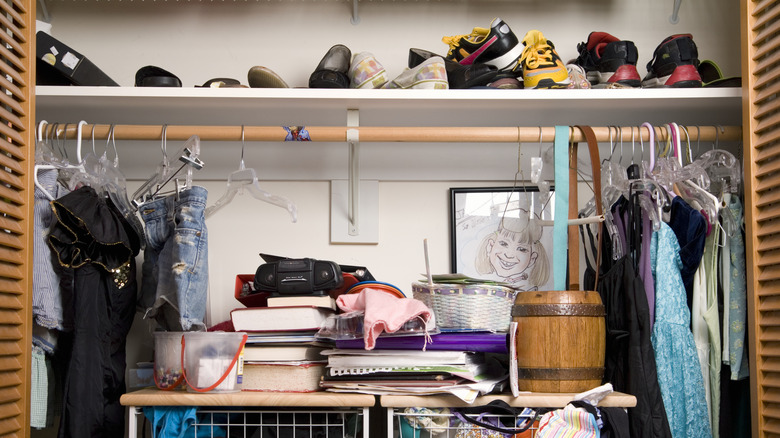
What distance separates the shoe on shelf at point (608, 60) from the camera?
2021mm

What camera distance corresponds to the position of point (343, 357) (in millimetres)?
1656

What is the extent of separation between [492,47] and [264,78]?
0.62 m

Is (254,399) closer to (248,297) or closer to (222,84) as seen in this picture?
(248,297)

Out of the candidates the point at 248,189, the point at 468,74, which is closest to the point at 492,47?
the point at 468,74

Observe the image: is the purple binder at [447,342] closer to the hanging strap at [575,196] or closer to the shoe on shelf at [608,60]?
the hanging strap at [575,196]

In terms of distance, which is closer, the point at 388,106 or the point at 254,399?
the point at 254,399

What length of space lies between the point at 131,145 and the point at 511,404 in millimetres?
1337

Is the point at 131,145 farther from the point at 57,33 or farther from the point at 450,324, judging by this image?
the point at 450,324

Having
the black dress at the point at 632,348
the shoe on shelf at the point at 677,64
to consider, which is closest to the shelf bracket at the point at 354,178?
the black dress at the point at 632,348

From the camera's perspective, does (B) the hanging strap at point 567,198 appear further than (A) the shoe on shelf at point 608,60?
No

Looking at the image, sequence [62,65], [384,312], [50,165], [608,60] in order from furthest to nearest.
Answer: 1. [608,60]
2. [62,65]
3. [50,165]
4. [384,312]

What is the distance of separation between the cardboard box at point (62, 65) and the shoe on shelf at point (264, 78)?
0.41m

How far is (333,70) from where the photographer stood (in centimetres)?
198

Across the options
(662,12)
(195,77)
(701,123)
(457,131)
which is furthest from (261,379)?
(662,12)
